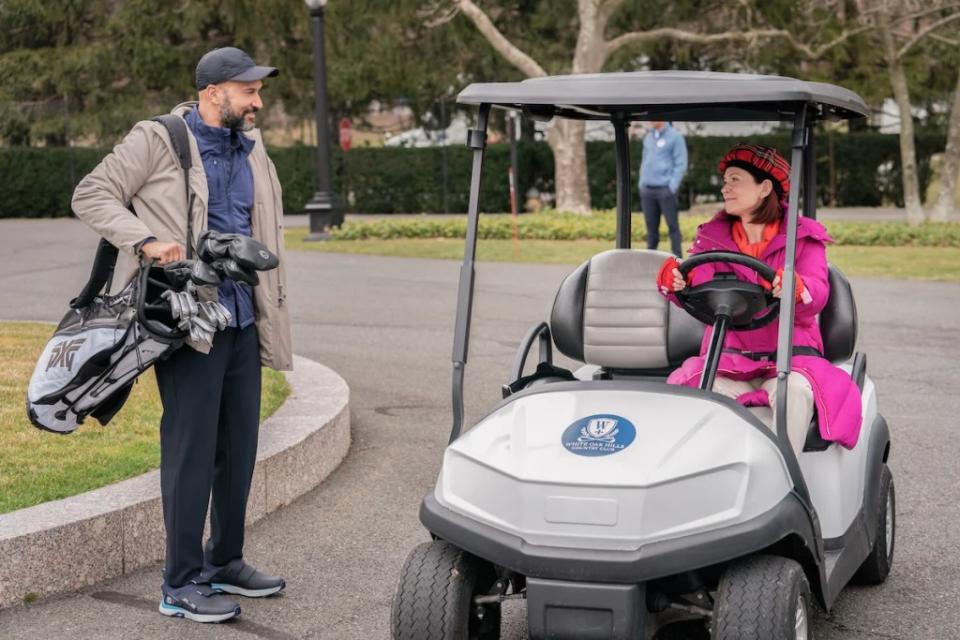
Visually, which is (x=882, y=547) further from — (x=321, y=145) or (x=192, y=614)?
(x=321, y=145)

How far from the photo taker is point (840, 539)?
12.9 ft

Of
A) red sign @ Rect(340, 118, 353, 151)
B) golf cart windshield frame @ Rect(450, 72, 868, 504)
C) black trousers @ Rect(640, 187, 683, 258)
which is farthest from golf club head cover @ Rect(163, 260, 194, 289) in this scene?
red sign @ Rect(340, 118, 353, 151)

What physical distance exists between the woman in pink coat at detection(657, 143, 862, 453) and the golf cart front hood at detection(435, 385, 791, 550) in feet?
1.82

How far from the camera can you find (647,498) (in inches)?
130

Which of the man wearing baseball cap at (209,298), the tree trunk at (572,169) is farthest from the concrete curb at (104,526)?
the tree trunk at (572,169)

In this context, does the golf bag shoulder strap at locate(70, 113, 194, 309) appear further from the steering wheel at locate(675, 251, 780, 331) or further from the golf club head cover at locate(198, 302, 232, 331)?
the steering wheel at locate(675, 251, 780, 331)

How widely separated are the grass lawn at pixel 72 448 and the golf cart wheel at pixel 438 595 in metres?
1.90

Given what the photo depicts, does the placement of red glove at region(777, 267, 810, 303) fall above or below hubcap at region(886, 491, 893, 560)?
above

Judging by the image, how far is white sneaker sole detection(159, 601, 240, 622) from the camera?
4.22 metres

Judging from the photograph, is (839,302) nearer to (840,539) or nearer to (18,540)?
(840,539)

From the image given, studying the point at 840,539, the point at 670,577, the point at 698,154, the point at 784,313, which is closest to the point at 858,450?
the point at 840,539

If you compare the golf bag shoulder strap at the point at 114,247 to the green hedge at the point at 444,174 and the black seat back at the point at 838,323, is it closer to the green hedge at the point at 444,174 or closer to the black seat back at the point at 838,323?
the black seat back at the point at 838,323

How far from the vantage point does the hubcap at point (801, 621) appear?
11.2ft

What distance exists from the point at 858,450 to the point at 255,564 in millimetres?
2099
